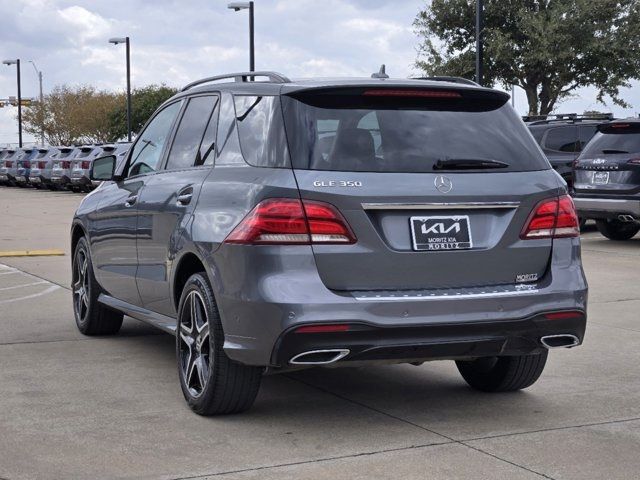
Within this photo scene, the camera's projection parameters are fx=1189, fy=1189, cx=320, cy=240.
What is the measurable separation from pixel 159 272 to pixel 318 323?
176 centimetres

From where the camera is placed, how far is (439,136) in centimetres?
586

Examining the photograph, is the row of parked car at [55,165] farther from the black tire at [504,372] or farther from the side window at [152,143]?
the black tire at [504,372]

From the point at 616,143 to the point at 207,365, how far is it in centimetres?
1172

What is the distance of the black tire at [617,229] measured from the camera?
57.7 feet

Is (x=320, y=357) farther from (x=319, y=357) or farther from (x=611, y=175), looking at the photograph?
(x=611, y=175)

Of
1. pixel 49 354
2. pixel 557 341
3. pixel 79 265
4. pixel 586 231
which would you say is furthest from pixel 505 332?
pixel 586 231

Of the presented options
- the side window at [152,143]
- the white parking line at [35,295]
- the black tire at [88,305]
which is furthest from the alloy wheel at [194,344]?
the white parking line at [35,295]

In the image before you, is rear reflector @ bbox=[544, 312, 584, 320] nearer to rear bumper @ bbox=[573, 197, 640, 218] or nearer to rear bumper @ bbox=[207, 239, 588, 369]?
rear bumper @ bbox=[207, 239, 588, 369]

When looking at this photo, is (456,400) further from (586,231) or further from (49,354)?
(586,231)

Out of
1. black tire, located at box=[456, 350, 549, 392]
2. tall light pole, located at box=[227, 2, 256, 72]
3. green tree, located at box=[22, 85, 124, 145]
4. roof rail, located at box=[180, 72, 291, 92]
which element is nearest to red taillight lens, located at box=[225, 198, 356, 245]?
roof rail, located at box=[180, 72, 291, 92]

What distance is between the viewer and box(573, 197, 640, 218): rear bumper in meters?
16.0

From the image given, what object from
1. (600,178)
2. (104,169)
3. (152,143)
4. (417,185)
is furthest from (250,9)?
(417,185)

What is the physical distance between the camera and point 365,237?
18.0 feet

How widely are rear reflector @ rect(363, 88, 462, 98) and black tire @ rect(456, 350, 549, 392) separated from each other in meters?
1.49
